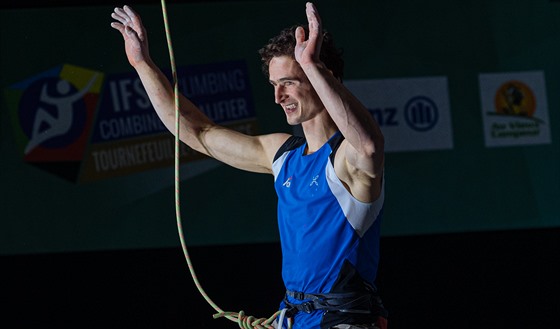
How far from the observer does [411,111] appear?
5137 mm

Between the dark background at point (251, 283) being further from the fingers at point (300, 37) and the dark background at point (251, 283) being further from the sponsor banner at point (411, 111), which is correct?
the fingers at point (300, 37)

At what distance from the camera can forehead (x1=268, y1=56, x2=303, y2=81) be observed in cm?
260

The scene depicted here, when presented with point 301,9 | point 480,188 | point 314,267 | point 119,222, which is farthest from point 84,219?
point 314,267

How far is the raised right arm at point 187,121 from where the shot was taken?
2797 mm

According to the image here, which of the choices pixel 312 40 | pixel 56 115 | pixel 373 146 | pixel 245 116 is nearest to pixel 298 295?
pixel 373 146

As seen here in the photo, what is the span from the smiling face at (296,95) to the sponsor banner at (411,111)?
2.50 meters

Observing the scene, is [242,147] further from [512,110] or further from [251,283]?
[512,110]

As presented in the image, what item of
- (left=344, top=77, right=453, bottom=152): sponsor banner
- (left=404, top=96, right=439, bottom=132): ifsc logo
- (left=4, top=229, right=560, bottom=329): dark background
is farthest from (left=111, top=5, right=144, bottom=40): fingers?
(left=404, top=96, right=439, bottom=132): ifsc logo

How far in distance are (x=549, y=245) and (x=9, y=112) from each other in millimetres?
3106

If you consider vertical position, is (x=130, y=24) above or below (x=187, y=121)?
above

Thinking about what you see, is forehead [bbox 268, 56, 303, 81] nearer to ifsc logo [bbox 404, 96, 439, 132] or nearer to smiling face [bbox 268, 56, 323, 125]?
smiling face [bbox 268, 56, 323, 125]

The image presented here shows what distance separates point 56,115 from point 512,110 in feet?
8.44

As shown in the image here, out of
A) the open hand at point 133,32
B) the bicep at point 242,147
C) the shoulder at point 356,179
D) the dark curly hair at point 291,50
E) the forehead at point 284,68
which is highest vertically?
the open hand at point 133,32

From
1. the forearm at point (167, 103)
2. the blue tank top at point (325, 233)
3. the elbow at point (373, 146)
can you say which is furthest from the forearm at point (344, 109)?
the forearm at point (167, 103)
